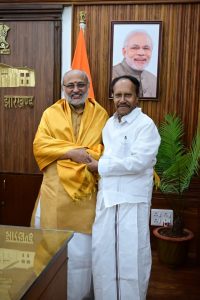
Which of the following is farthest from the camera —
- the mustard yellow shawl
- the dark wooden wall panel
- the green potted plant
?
the dark wooden wall panel

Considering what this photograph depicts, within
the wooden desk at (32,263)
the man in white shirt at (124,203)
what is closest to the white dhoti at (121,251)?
the man in white shirt at (124,203)

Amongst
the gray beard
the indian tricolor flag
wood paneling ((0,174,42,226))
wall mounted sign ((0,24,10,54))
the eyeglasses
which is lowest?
wood paneling ((0,174,42,226))

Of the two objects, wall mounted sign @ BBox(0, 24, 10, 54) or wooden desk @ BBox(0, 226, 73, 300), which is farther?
wall mounted sign @ BBox(0, 24, 10, 54)

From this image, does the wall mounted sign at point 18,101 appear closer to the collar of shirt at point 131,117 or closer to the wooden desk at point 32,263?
the collar of shirt at point 131,117

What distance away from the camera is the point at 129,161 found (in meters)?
1.85

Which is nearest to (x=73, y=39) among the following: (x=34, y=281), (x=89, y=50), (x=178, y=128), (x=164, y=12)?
(x=89, y=50)

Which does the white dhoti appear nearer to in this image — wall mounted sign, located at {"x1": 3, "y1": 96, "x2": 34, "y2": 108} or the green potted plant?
the green potted plant

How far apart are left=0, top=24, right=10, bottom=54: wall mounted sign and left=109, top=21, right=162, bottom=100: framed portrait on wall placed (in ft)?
3.06

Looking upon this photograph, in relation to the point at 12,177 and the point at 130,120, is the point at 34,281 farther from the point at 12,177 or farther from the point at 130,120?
the point at 12,177

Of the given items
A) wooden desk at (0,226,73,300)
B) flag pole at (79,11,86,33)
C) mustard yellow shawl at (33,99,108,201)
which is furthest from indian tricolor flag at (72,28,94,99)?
wooden desk at (0,226,73,300)

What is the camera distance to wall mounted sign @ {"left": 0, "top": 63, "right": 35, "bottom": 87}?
126 inches

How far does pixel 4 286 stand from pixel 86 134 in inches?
46.3

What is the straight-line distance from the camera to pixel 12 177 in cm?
333

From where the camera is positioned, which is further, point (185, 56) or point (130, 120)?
point (185, 56)
